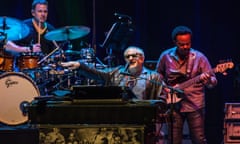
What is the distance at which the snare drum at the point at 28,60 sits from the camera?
25.1ft

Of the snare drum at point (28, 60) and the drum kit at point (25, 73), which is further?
the snare drum at point (28, 60)

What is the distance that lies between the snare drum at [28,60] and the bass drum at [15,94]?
0.18 metres

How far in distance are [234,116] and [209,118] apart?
154 centimetres

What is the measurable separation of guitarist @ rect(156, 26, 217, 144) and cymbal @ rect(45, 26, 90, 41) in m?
1.47

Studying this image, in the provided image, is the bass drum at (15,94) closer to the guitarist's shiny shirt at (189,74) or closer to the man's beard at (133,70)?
the man's beard at (133,70)

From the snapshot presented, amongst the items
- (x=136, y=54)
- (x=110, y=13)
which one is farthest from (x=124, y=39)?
(x=110, y=13)

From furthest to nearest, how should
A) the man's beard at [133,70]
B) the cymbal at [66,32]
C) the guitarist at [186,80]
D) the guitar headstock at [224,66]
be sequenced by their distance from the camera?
1. the cymbal at [66,32]
2. the guitar headstock at [224,66]
3. the guitarist at [186,80]
4. the man's beard at [133,70]

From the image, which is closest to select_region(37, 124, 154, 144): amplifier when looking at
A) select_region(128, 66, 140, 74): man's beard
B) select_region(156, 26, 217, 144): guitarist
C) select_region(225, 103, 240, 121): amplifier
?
select_region(128, 66, 140, 74): man's beard

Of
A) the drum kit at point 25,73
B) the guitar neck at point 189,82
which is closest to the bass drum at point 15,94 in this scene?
the drum kit at point 25,73

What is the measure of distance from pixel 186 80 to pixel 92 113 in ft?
11.9

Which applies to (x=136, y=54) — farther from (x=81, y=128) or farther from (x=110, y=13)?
(x=81, y=128)

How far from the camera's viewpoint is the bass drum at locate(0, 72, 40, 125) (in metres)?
7.52

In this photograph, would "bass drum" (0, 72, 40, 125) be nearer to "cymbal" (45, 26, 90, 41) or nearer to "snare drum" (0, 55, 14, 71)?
"snare drum" (0, 55, 14, 71)

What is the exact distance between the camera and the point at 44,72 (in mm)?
7777
